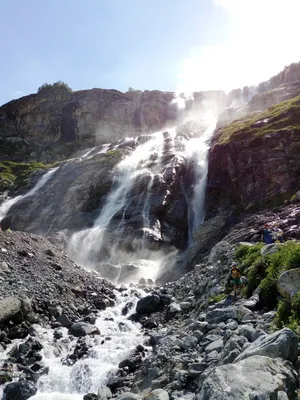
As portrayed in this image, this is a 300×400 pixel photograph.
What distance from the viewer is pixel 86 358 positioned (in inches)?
652

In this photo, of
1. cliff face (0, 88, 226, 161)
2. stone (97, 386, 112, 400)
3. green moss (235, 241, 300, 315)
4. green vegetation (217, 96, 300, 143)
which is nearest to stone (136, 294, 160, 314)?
green moss (235, 241, 300, 315)

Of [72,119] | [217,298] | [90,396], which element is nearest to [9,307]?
[90,396]

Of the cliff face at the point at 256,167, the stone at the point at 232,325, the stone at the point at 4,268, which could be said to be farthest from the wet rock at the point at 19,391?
the cliff face at the point at 256,167

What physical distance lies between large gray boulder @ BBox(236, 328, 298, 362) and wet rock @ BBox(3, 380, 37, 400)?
9431 mm

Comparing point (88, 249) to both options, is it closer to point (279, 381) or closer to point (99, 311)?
point (99, 311)

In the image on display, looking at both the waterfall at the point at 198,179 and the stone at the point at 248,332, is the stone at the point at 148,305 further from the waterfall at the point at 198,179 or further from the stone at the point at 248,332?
the waterfall at the point at 198,179

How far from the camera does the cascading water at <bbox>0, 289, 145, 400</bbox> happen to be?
1422 centimetres

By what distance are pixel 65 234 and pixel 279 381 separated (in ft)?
161

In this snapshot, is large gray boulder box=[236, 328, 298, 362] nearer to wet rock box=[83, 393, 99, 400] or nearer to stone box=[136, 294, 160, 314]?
wet rock box=[83, 393, 99, 400]

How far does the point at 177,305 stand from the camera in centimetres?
2123

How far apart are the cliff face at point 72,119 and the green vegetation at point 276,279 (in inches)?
4259

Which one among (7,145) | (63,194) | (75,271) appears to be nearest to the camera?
(75,271)

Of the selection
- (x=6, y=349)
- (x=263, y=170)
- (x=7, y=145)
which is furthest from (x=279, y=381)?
(x=7, y=145)

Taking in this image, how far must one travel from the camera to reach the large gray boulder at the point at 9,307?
57.6ft
